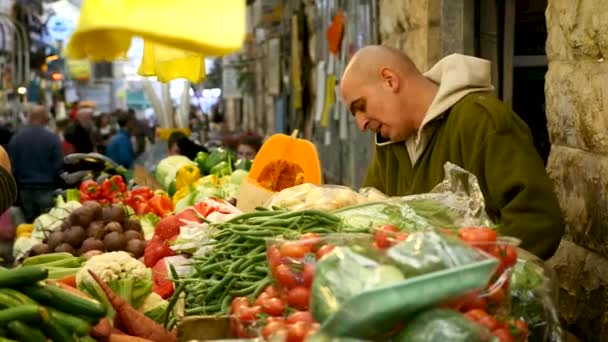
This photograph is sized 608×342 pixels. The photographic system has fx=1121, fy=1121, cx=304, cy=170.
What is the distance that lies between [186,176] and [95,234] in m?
3.26

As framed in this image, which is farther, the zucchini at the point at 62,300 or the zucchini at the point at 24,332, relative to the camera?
the zucchini at the point at 62,300

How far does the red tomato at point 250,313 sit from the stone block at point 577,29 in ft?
7.22

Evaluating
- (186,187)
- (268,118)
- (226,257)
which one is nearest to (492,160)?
(226,257)

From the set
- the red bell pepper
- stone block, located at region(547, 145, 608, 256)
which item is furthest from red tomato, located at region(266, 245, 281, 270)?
the red bell pepper

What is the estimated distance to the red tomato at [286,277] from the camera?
2.97m

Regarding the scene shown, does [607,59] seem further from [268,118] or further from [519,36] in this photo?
[268,118]

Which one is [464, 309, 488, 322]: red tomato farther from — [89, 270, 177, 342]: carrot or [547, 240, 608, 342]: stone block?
[547, 240, 608, 342]: stone block

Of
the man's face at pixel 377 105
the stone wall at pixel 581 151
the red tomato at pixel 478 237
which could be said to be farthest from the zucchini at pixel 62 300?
the stone wall at pixel 581 151

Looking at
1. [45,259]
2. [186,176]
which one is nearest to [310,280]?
[45,259]

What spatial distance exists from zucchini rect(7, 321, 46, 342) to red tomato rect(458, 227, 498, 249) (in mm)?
1236

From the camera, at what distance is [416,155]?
17.7 feet

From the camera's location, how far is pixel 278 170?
6117 millimetres

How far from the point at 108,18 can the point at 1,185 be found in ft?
9.03

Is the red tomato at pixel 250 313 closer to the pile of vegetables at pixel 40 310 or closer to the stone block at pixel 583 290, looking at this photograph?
the pile of vegetables at pixel 40 310
